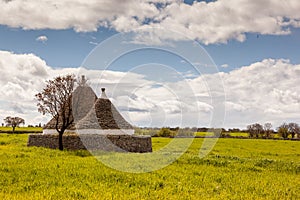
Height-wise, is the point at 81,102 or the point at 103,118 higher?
the point at 81,102

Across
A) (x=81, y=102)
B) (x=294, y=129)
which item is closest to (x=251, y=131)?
(x=294, y=129)

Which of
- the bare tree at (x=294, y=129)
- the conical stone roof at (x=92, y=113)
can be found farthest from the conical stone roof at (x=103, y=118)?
the bare tree at (x=294, y=129)

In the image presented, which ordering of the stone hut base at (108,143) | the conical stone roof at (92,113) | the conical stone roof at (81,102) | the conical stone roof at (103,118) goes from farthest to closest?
the conical stone roof at (81,102) → the conical stone roof at (92,113) → the conical stone roof at (103,118) → the stone hut base at (108,143)

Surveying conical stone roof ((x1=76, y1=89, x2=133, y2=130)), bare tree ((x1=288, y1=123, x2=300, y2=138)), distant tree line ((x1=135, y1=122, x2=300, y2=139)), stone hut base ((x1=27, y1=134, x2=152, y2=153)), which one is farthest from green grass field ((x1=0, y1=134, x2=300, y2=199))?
bare tree ((x1=288, y1=123, x2=300, y2=138))

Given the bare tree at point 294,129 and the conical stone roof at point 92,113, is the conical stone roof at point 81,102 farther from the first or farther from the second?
the bare tree at point 294,129

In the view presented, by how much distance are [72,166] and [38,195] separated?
740cm

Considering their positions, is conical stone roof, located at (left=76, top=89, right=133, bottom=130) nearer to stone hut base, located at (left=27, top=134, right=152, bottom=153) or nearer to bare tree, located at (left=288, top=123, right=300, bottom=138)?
stone hut base, located at (left=27, top=134, right=152, bottom=153)

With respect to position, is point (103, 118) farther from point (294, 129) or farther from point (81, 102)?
point (294, 129)

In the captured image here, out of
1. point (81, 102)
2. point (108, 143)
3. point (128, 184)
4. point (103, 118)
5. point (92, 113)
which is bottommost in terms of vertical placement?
point (128, 184)

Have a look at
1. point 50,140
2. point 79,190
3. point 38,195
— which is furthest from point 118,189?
point 50,140

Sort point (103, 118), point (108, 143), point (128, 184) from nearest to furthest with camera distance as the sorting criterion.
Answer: point (128, 184) → point (108, 143) → point (103, 118)

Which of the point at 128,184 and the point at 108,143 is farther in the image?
the point at 108,143

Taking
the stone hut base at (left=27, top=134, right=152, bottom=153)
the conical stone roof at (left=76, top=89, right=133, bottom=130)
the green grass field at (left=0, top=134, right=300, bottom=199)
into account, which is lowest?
the green grass field at (left=0, top=134, right=300, bottom=199)

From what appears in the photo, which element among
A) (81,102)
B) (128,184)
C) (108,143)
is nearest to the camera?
(128,184)
